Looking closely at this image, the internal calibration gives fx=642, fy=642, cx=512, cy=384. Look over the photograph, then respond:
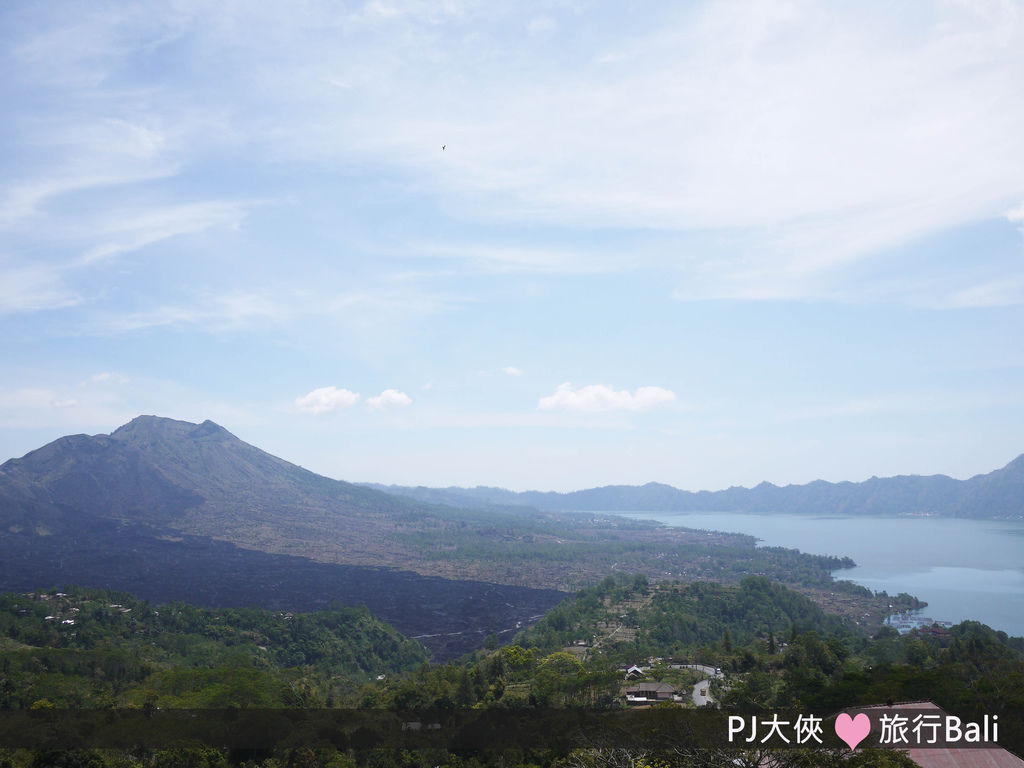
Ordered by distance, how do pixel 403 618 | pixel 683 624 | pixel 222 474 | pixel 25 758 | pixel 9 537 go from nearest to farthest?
pixel 25 758 < pixel 683 624 < pixel 403 618 < pixel 9 537 < pixel 222 474

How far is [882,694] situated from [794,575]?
237ft

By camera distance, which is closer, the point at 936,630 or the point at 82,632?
the point at 82,632

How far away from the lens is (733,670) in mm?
30391

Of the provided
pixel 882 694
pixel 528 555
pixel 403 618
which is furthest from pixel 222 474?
pixel 882 694

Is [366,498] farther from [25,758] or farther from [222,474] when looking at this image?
[25,758]

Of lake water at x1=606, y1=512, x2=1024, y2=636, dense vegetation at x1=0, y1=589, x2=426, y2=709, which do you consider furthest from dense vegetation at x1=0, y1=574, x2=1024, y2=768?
lake water at x1=606, y1=512, x2=1024, y2=636

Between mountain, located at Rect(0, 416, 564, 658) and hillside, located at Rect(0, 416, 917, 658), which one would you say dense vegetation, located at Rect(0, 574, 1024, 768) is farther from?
mountain, located at Rect(0, 416, 564, 658)

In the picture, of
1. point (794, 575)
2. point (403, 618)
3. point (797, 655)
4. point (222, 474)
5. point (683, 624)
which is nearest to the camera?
point (797, 655)

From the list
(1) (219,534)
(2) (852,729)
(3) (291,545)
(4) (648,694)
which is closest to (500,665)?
(4) (648,694)

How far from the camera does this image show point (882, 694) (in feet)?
66.1

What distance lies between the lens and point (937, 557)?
10706 cm

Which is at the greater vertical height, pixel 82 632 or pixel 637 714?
pixel 637 714

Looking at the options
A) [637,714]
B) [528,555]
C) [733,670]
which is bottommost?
[528,555]

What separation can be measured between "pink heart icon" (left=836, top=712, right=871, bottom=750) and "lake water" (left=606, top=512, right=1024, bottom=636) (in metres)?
57.4
